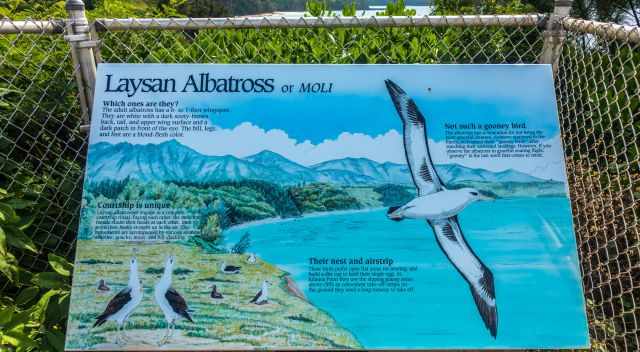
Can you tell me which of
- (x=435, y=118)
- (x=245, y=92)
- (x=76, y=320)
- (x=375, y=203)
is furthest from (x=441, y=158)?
(x=76, y=320)

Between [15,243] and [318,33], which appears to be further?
[318,33]

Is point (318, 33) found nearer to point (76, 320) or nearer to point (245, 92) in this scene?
point (245, 92)

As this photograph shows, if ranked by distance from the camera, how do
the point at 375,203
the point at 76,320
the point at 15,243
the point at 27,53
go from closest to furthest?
the point at 76,320 < the point at 375,203 < the point at 15,243 < the point at 27,53

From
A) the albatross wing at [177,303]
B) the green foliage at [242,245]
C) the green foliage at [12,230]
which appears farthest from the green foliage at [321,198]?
the green foliage at [12,230]

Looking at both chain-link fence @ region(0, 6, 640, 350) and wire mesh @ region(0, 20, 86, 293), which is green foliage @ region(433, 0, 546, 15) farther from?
wire mesh @ region(0, 20, 86, 293)

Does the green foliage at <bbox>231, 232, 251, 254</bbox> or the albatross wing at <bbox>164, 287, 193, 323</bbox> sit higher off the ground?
the green foliage at <bbox>231, 232, 251, 254</bbox>

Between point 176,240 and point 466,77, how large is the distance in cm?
140

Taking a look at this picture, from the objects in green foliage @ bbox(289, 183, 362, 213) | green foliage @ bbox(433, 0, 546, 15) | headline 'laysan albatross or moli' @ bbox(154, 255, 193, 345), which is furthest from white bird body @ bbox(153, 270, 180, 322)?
green foliage @ bbox(433, 0, 546, 15)

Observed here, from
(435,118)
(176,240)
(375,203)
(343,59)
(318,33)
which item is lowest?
(176,240)

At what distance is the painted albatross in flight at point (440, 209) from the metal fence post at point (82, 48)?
144cm

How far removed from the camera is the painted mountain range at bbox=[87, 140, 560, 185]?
216 cm

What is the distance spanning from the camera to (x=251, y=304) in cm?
204

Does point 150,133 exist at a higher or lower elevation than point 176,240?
higher

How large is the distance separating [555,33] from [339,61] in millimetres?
1446
